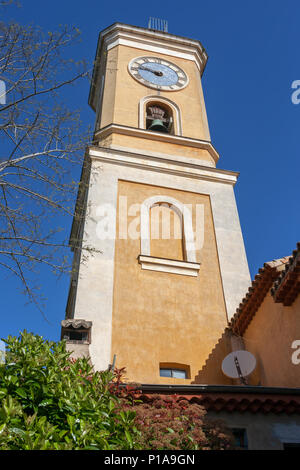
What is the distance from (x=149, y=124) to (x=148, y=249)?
7.79 metres

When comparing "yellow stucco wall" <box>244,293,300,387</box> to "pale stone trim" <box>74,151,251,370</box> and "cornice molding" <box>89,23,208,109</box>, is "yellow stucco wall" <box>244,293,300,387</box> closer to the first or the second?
"pale stone trim" <box>74,151,251,370</box>

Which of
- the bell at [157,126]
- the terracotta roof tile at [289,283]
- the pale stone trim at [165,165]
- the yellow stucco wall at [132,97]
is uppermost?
the yellow stucco wall at [132,97]

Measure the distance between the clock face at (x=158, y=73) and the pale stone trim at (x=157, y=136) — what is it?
144 inches

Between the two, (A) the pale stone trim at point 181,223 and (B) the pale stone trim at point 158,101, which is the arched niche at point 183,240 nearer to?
(A) the pale stone trim at point 181,223

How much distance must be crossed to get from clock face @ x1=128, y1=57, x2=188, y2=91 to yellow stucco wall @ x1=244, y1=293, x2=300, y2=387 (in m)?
12.6

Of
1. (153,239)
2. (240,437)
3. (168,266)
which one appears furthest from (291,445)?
(153,239)

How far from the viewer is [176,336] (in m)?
11.7

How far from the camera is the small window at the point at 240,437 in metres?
7.54

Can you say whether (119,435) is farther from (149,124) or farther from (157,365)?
(149,124)

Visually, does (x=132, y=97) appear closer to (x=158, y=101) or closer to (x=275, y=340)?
(x=158, y=101)

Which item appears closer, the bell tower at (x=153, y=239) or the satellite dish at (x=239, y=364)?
the satellite dish at (x=239, y=364)

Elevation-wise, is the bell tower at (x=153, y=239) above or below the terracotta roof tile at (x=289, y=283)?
above

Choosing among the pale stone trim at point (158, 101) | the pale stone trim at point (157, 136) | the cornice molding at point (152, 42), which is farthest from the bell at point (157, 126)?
the cornice molding at point (152, 42)
